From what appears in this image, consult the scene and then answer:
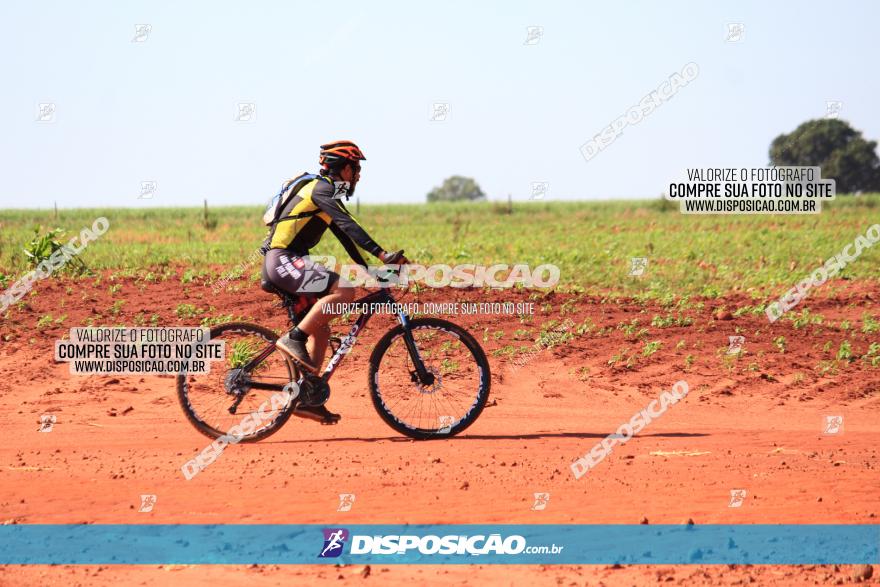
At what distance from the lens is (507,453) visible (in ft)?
27.8

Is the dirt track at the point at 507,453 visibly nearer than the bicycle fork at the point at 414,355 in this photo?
Yes

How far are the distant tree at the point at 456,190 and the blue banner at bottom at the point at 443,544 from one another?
10578 centimetres

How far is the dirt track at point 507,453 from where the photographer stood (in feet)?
22.2

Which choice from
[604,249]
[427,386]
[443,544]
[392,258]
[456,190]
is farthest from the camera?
[456,190]

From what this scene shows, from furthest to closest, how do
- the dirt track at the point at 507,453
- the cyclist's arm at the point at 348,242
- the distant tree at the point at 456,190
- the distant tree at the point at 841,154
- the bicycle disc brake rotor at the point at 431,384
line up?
the distant tree at the point at 456,190
the distant tree at the point at 841,154
the bicycle disc brake rotor at the point at 431,384
the cyclist's arm at the point at 348,242
the dirt track at the point at 507,453

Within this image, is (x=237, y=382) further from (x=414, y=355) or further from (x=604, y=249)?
(x=604, y=249)

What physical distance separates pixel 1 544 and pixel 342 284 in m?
3.32

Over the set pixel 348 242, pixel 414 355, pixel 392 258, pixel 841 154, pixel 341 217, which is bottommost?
pixel 414 355

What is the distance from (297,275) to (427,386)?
1489 mm

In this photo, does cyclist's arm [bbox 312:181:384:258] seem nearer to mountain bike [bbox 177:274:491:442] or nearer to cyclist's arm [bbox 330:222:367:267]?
cyclist's arm [bbox 330:222:367:267]

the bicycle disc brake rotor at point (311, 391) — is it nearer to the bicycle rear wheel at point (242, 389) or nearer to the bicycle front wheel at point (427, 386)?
the bicycle rear wheel at point (242, 389)

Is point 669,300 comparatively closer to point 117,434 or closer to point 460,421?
point 460,421

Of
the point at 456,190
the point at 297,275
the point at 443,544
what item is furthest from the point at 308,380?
the point at 456,190

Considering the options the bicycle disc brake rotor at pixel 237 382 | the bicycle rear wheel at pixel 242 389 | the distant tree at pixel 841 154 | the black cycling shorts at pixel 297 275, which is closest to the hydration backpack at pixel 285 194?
the black cycling shorts at pixel 297 275
